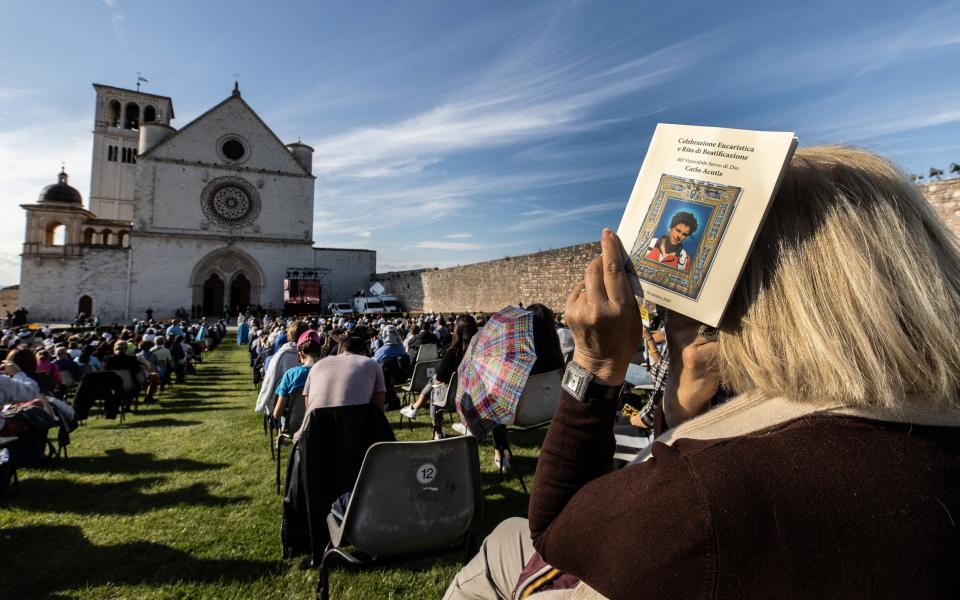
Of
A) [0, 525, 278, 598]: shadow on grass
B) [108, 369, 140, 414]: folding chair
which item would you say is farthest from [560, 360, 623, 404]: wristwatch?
[108, 369, 140, 414]: folding chair

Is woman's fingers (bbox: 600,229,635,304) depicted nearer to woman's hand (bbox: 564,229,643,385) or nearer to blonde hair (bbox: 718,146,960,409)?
woman's hand (bbox: 564,229,643,385)

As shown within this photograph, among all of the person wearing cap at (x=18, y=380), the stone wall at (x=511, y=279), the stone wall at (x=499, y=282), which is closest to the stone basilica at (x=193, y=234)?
the stone wall at (x=499, y=282)

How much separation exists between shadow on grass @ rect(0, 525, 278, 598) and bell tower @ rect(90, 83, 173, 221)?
1918 inches

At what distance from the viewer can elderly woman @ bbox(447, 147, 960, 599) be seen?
667 millimetres

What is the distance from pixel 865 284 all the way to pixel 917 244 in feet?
0.51

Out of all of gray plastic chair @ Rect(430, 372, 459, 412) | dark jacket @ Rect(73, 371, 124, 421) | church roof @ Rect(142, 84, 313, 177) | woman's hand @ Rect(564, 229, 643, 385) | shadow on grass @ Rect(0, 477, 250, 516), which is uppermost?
church roof @ Rect(142, 84, 313, 177)

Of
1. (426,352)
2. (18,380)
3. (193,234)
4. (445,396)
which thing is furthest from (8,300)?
(445,396)

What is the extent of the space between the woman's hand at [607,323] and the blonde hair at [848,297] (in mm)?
186

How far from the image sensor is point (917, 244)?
0.83m

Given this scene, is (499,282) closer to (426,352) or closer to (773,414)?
(426,352)

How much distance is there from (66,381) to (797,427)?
414 inches

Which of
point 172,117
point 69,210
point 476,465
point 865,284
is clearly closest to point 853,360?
point 865,284

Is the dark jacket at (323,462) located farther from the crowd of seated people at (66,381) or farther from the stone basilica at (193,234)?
the stone basilica at (193,234)

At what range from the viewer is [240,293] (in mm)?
32812
